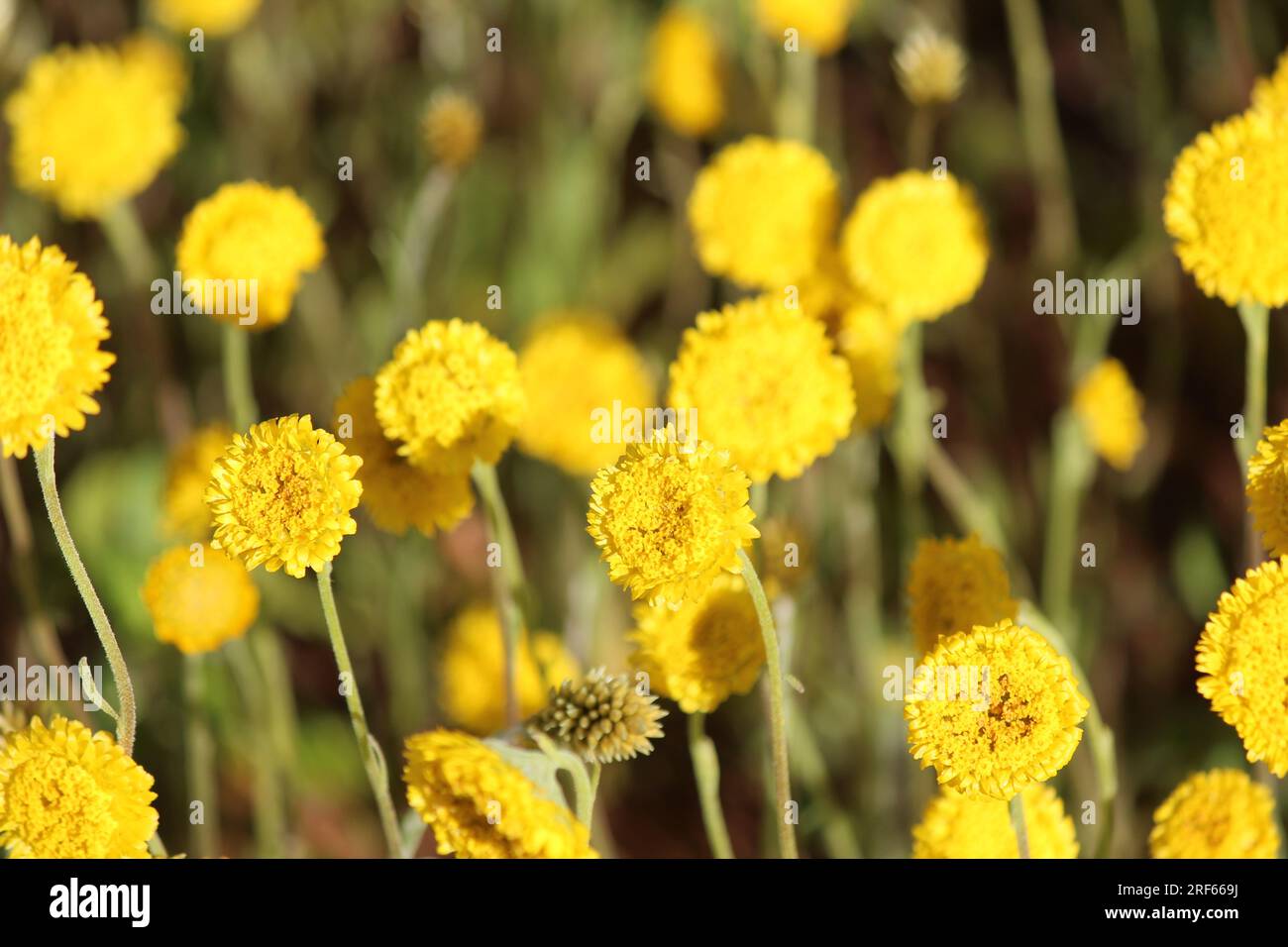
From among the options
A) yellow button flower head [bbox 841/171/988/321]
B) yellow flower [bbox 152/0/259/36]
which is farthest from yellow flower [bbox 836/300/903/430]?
yellow flower [bbox 152/0/259/36]

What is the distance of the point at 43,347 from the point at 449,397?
10.4 inches

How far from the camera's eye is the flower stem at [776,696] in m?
0.67

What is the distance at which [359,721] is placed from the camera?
0.74 m

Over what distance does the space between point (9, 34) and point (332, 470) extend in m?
1.28

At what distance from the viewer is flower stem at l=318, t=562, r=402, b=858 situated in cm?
69

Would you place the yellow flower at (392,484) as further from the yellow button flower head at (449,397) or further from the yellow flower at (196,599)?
the yellow flower at (196,599)

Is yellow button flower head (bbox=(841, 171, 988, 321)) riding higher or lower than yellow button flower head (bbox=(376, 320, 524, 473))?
higher

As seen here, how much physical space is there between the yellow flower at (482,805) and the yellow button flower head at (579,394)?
1.61 feet

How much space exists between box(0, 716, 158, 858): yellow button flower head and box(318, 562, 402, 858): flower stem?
0.14m

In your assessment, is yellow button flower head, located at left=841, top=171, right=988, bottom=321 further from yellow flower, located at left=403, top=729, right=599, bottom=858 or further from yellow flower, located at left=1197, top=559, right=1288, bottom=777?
yellow flower, located at left=403, top=729, right=599, bottom=858

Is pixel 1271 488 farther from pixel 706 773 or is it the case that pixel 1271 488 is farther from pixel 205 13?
pixel 205 13

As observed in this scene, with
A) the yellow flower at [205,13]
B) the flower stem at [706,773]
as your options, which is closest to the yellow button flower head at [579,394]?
the flower stem at [706,773]

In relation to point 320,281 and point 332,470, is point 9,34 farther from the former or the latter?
point 332,470

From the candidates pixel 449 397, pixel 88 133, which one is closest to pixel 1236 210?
pixel 449 397
